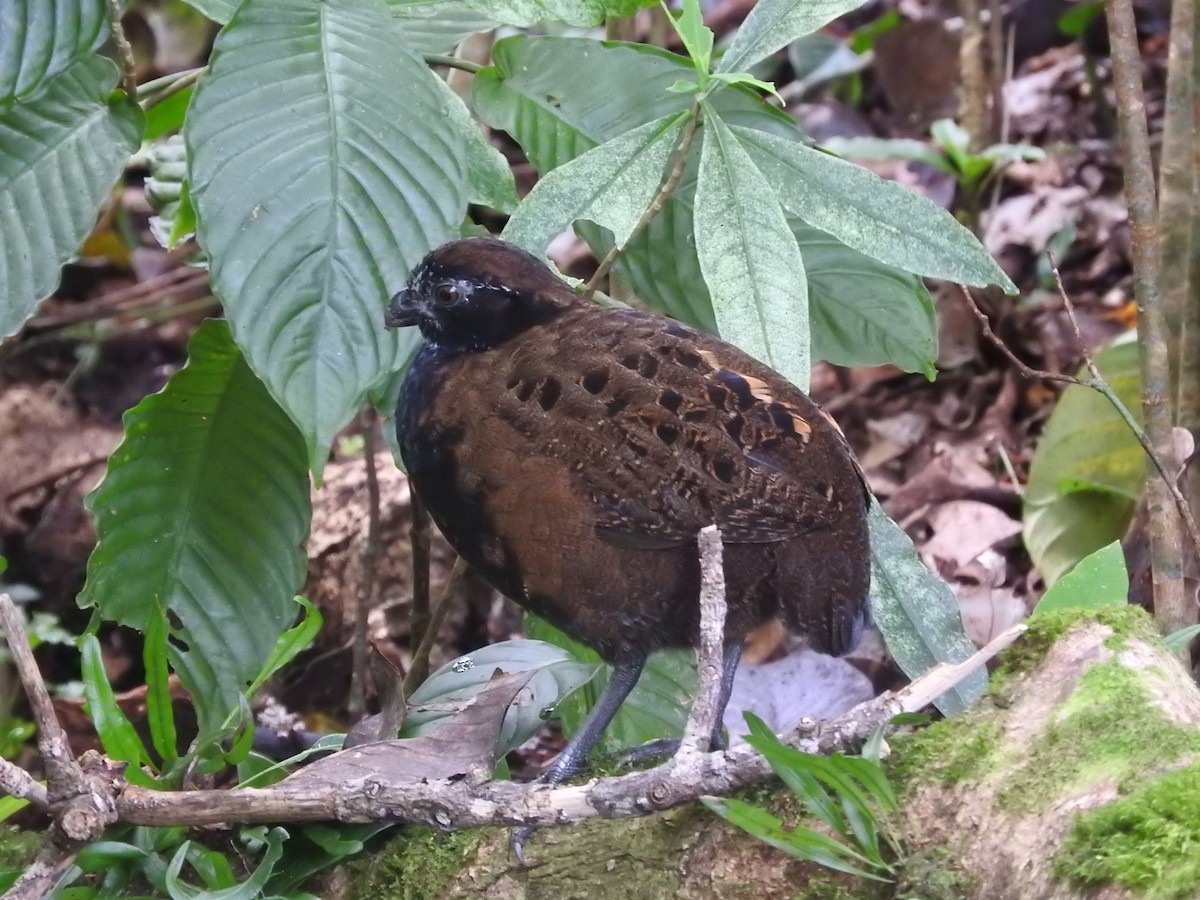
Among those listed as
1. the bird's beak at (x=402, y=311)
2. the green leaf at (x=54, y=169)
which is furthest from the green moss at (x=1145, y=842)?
the green leaf at (x=54, y=169)

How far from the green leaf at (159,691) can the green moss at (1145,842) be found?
4.79ft

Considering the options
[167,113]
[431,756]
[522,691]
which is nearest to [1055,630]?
[522,691]

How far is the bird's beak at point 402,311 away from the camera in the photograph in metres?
2.48

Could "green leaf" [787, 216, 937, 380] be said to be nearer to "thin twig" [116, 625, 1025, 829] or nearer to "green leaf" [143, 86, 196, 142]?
"thin twig" [116, 625, 1025, 829]

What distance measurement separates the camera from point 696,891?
2.01 meters

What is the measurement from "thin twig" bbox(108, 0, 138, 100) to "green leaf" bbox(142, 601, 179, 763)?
110 cm

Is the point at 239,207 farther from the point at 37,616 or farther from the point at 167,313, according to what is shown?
the point at 167,313

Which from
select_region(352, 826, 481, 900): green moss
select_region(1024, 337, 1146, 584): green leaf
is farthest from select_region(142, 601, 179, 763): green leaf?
select_region(1024, 337, 1146, 584): green leaf

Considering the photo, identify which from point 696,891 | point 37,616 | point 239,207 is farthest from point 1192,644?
point 37,616

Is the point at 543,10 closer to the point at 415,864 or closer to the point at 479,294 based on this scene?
the point at 479,294

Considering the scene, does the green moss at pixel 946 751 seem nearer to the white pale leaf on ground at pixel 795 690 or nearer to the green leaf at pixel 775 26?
the white pale leaf on ground at pixel 795 690

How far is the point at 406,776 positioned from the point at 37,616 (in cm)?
255

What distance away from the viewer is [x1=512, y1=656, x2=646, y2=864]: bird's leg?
2.46 metres

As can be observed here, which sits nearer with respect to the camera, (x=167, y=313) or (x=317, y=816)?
(x=317, y=816)
